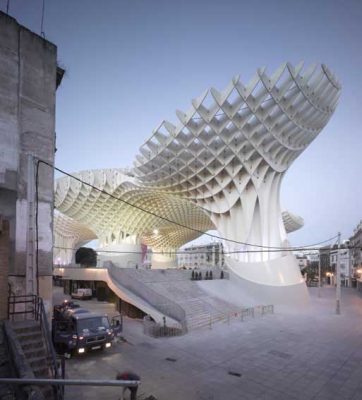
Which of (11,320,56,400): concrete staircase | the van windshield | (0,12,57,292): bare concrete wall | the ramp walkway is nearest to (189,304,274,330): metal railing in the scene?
the ramp walkway

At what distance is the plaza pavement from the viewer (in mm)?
9867

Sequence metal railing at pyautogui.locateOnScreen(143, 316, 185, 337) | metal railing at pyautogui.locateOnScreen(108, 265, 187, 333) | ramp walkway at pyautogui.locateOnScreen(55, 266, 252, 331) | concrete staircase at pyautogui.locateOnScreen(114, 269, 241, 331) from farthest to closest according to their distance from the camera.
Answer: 1. concrete staircase at pyautogui.locateOnScreen(114, 269, 241, 331)
2. ramp walkway at pyautogui.locateOnScreen(55, 266, 252, 331)
3. metal railing at pyautogui.locateOnScreen(108, 265, 187, 333)
4. metal railing at pyautogui.locateOnScreen(143, 316, 185, 337)

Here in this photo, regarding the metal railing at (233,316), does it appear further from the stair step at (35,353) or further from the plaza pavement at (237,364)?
the stair step at (35,353)

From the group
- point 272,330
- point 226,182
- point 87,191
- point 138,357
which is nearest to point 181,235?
point 87,191

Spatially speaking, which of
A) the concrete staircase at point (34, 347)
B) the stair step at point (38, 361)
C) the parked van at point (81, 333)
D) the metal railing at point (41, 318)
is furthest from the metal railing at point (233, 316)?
the stair step at point (38, 361)

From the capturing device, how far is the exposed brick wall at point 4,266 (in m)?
9.30

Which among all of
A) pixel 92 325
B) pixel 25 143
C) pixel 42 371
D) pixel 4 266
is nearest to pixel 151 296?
pixel 92 325

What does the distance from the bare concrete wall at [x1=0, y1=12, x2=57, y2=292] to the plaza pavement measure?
5054 mm

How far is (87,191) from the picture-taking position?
50.8 m

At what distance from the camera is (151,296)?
22609 mm

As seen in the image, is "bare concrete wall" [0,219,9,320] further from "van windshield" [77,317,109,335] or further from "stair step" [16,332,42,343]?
"van windshield" [77,317,109,335]

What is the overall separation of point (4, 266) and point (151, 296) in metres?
14.4

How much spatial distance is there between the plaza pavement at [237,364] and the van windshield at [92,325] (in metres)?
1.01

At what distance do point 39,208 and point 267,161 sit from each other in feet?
86.7
